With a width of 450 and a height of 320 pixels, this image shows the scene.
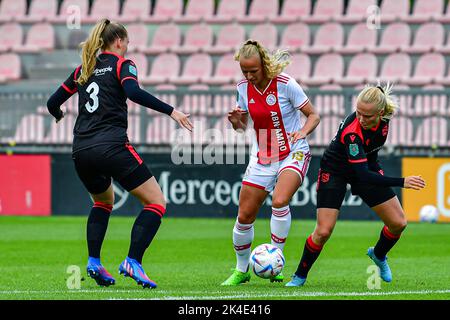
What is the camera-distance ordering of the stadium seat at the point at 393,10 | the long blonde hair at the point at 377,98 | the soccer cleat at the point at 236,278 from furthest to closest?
the stadium seat at the point at 393,10
the soccer cleat at the point at 236,278
the long blonde hair at the point at 377,98

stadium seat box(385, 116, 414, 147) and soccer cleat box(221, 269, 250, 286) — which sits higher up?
stadium seat box(385, 116, 414, 147)

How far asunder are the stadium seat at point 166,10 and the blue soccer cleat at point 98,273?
14710 mm

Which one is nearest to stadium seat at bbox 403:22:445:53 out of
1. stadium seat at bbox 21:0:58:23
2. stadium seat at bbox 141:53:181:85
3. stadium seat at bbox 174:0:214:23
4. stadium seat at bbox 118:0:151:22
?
stadium seat at bbox 174:0:214:23

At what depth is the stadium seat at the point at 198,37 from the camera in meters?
21.8

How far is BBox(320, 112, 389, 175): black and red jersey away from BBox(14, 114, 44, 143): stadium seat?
10320mm

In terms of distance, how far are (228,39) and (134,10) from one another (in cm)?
271

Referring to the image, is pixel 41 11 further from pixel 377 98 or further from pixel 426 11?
pixel 377 98

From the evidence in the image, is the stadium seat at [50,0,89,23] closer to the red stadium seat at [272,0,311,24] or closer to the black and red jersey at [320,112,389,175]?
the red stadium seat at [272,0,311,24]

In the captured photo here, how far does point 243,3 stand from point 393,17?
3485 millimetres

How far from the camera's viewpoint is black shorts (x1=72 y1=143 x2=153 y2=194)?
321 inches

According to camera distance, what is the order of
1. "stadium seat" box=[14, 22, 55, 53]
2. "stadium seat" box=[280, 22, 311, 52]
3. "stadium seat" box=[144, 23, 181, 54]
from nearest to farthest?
"stadium seat" box=[280, 22, 311, 52]
"stadium seat" box=[144, 23, 181, 54]
"stadium seat" box=[14, 22, 55, 53]

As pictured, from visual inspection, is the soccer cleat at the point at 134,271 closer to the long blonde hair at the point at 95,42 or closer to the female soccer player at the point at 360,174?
the female soccer player at the point at 360,174

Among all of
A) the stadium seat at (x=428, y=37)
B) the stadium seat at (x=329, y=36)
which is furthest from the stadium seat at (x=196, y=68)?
the stadium seat at (x=428, y=37)
